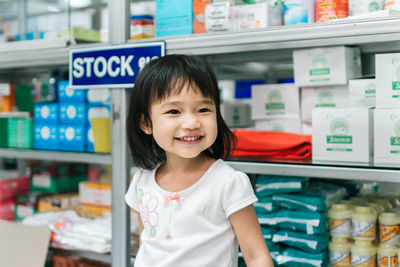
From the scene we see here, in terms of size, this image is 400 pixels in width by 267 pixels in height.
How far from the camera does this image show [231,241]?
1.18 m

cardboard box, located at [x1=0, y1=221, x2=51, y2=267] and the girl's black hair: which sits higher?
the girl's black hair

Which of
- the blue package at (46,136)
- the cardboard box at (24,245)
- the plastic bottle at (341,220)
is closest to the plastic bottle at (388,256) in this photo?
the plastic bottle at (341,220)

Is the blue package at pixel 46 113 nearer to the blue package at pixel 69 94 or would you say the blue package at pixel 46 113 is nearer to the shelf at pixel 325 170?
the blue package at pixel 69 94

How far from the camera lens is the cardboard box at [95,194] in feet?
7.36

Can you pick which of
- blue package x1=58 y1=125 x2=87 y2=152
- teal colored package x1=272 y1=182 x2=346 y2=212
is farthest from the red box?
teal colored package x1=272 y1=182 x2=346 y2=212

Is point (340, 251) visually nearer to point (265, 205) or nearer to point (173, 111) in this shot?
point (265, 205)

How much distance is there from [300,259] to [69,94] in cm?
129

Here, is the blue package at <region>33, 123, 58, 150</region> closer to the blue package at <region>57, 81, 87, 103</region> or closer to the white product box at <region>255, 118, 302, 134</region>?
the blue package at <region>57, 81, 87, 103</region>

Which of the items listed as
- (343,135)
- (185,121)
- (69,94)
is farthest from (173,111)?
(69,94)

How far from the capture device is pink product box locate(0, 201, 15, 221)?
8.02 feet

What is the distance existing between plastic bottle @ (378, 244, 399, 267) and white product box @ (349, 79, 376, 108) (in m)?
0.48

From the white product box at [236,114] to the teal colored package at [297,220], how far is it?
721mm

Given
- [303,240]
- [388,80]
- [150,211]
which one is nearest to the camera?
[150,211]

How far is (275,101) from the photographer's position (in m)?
1.74
